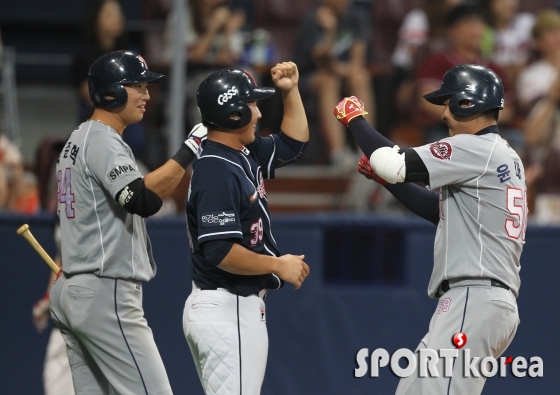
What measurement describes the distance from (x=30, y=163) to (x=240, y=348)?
5.60 meters

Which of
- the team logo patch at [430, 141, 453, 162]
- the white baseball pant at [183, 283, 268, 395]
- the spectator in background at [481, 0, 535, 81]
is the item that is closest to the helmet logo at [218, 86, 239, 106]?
the white baseball pant at [183, 283, 268, 395]

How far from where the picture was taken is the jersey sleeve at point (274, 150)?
4364 mm

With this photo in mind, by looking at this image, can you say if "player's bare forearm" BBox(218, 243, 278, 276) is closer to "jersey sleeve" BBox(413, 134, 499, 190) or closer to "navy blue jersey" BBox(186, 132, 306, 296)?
"navy blue jersey" BBox(186, 132, 306, 296)

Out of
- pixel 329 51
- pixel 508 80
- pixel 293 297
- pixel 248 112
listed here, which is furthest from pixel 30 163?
pixel 248 112

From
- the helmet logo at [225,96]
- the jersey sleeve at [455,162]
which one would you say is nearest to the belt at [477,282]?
the jersey sleeve at [455,162]

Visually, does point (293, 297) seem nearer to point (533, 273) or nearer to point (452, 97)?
point (533, 273)

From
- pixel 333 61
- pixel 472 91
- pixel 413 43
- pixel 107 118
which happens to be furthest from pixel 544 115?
pixel 107 118

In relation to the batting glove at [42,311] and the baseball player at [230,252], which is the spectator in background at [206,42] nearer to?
the batting glove at [42,311]

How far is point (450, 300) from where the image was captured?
161 inches

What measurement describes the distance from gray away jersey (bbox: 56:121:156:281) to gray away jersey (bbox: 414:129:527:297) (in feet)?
4.62

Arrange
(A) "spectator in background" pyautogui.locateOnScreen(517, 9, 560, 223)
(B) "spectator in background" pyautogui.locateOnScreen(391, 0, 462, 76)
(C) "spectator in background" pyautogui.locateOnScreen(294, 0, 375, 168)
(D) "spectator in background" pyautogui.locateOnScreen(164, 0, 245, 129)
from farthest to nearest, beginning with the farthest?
(B) "spectator in background" pyautogui.locateOnScreen(391, 0, 462, 76) → (C) "spectator in background" pyautogui.locateOnScreen(294, 0, 375, 168) → (D) "spectator in background" pyautogui.locateOnScreen(164, 0, 245, 129) → (A) "spectator in background" pyautogui.locateOnScreen(517, 9, 560, 223)

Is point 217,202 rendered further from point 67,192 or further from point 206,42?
point 206,42

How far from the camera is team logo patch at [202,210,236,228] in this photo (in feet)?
12.6

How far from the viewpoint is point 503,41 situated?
29.4 ft
